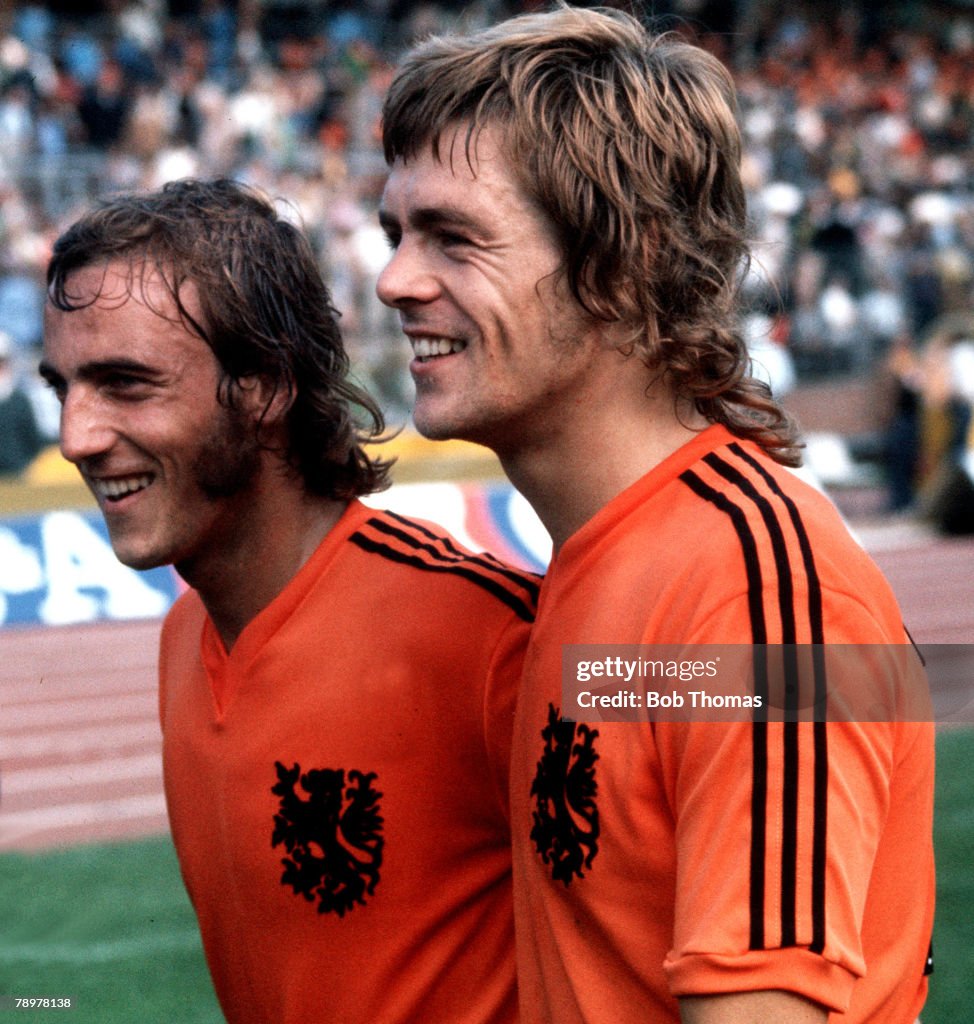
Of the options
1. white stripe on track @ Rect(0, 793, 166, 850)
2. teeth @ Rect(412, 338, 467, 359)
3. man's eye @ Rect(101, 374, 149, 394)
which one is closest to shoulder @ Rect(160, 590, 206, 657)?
man's eye @ Rect(101, 374, 149, 394)

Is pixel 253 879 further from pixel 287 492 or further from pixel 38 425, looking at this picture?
pixel 38 425

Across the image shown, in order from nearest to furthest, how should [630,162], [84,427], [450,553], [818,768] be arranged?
[818,768] → [630,162] → [84,427] → [450,553]

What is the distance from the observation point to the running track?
20.7 ft

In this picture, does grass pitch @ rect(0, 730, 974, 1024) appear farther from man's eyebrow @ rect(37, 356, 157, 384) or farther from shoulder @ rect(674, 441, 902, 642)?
shoulder @ rect(674, 441, 902, 642)

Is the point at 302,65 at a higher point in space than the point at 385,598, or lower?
lower

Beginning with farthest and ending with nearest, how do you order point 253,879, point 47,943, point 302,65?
point 302,65 < point 47,943 < point 253,879

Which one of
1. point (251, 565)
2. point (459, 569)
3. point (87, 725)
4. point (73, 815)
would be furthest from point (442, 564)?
point (87, 725)

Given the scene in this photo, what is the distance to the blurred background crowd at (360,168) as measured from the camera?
12.3m

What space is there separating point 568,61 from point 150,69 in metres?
13.8

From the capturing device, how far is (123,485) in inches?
96.7

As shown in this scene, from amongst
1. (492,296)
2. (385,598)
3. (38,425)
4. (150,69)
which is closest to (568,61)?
(492,296)

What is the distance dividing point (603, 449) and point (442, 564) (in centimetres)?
62

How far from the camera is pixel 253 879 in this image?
92.1 inches

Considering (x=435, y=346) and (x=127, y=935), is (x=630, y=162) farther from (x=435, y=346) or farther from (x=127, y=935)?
(x=127, y=935)
